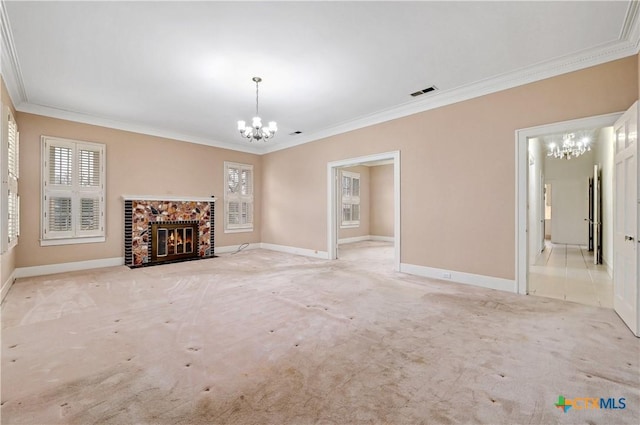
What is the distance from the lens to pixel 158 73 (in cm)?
398

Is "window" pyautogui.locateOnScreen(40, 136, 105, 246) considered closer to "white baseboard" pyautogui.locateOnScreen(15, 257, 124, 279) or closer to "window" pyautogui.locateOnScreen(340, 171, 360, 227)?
"white baseboard" pyautogui.locateOnScreen(15, 257, 124, 279)

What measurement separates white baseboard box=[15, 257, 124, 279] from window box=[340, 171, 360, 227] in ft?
21.7

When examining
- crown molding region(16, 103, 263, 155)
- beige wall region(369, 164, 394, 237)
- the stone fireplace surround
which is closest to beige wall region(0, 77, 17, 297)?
crown molding region(16, 103, 263, 155)

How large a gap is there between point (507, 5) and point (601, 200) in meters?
5.97

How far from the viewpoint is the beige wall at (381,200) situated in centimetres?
1077

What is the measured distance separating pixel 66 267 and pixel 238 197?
4022mm

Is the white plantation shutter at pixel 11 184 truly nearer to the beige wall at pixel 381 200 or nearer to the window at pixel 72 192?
the window at pixel 72 192

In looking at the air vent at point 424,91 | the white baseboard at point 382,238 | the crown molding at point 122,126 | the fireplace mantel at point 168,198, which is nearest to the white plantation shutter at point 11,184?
the crown molding at point 122,126

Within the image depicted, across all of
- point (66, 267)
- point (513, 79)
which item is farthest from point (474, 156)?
point (66, 267)

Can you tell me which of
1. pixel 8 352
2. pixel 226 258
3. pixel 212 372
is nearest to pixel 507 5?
pixel 212 372

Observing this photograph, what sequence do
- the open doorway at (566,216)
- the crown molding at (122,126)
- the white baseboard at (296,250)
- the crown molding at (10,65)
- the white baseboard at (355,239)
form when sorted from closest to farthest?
1. the crown molding at (10,65)
2. the open doorway at (566,216)
3. the crown molding at (122,126)
4. the white baseboard at (296,250)
5. the white baseboard at (355,239)

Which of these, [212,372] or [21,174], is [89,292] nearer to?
[21,174]

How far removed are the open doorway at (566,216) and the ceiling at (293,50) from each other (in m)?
1.10

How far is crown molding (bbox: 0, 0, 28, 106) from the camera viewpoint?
2.92 m
